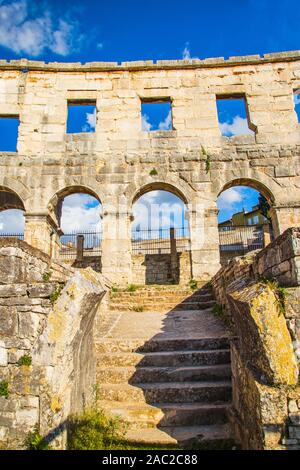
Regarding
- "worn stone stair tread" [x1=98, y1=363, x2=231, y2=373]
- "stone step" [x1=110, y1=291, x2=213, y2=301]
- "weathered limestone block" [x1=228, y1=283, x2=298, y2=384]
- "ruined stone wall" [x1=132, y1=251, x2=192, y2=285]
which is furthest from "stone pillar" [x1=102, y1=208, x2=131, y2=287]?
"weathered limestone block" [x1=228, y1=283, x2=298, y2=384]

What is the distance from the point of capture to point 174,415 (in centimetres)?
375

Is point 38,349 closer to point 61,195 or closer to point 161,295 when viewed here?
point 161,295

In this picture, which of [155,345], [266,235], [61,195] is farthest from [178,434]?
[266,235]

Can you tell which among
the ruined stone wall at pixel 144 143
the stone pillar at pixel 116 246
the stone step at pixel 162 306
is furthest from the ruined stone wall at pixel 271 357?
the stone pillar at pixel 116 246

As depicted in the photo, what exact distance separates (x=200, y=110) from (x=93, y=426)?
35.9 feet

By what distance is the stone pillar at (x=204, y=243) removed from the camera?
10.0m

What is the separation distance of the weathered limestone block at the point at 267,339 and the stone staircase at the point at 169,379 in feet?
3.46

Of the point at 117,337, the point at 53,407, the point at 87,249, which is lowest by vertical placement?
the point at 53,407

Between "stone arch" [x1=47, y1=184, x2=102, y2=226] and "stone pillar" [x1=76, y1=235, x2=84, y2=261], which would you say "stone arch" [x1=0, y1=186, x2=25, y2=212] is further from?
"stone pillar" [x1=76, y1=235, x2=84, y2=261]

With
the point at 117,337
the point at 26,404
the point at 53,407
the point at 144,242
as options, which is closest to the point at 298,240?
the point at 53,407

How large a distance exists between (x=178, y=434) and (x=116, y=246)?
23.5 feet
